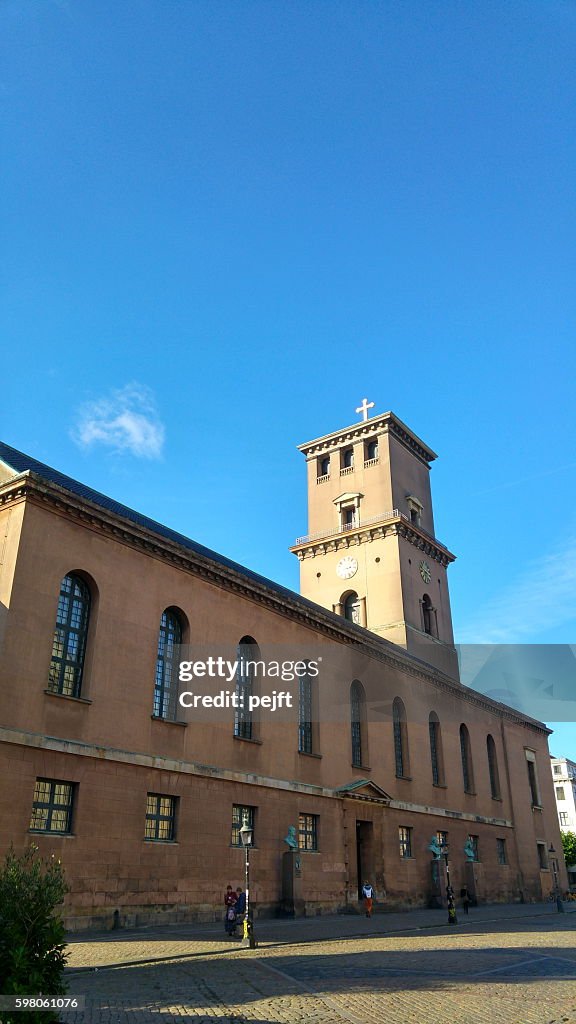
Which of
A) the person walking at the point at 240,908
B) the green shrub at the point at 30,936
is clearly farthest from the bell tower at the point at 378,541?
the green shrub at the point at 30,936

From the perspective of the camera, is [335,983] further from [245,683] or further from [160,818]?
[245,683]

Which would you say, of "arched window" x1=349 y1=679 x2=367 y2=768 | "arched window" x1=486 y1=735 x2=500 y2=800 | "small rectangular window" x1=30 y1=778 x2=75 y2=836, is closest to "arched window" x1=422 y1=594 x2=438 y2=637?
"arched window" x1=486 y1=735 x2=500 y2=800

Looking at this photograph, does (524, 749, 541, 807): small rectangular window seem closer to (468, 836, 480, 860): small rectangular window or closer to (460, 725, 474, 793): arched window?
(460, 725, 474, 793): arched window

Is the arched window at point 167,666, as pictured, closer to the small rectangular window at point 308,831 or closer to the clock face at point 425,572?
the small rectangular window at point 308,831

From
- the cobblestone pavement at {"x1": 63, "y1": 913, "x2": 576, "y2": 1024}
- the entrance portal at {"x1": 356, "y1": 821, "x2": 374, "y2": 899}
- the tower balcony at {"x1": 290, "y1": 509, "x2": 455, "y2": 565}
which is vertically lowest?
the cobblestone pavement at {"x1": 63, "y1": 913, "x2": 576, "y2": 1024}

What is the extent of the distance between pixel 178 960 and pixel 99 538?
1250cm

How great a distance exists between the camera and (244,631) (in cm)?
2994

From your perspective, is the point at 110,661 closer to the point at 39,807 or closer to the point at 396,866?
the point at 39,807

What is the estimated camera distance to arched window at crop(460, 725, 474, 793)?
47.4 m

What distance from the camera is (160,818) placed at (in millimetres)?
24156

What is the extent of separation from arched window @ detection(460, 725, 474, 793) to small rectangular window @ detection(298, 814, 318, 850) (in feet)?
61.3

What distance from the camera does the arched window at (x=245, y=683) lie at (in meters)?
28.8

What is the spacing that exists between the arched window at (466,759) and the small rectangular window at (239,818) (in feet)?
76.4

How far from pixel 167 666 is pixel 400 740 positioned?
18.9 metres
